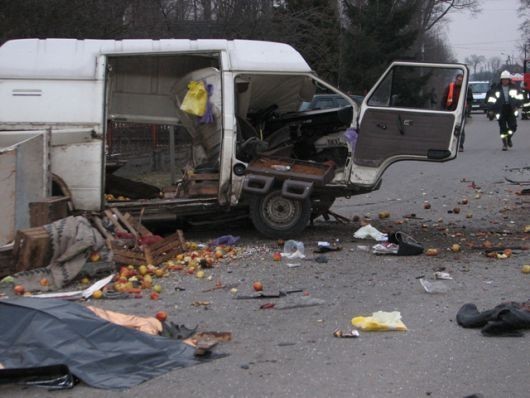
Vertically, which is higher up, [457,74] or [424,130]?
[457,74]

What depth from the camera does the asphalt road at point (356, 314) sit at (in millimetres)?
4414

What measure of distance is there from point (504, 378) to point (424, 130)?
4537 mm

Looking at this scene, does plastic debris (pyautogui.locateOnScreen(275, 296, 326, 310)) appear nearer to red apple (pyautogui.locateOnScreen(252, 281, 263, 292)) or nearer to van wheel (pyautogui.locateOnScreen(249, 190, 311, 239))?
red apple (pyautogui.locateOnScreen(252, 281, 263, 292))

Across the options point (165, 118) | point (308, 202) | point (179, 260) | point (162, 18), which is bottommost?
point (179, 260)

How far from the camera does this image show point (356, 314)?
19.2 feet

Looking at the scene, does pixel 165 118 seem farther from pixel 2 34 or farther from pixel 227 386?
pixel 227 386

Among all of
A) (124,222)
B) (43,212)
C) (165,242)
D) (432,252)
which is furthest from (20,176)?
(432,252)

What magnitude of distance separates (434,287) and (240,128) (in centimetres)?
355

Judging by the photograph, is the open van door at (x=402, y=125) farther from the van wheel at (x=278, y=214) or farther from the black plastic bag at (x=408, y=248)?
the black plastic bag at (x=408, y=248)

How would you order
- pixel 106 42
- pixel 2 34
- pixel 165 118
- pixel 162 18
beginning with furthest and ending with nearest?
1. pixel 162 18
2. pixel 2 34
3. pixel 165 118
4. pixel 106 42

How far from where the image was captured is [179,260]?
7734 millimetres

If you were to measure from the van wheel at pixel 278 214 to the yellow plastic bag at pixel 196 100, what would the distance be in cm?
129

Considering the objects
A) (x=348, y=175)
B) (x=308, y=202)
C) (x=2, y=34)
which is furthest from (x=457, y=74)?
(x=2, y=34)

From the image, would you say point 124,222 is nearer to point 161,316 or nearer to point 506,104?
point 161,316
